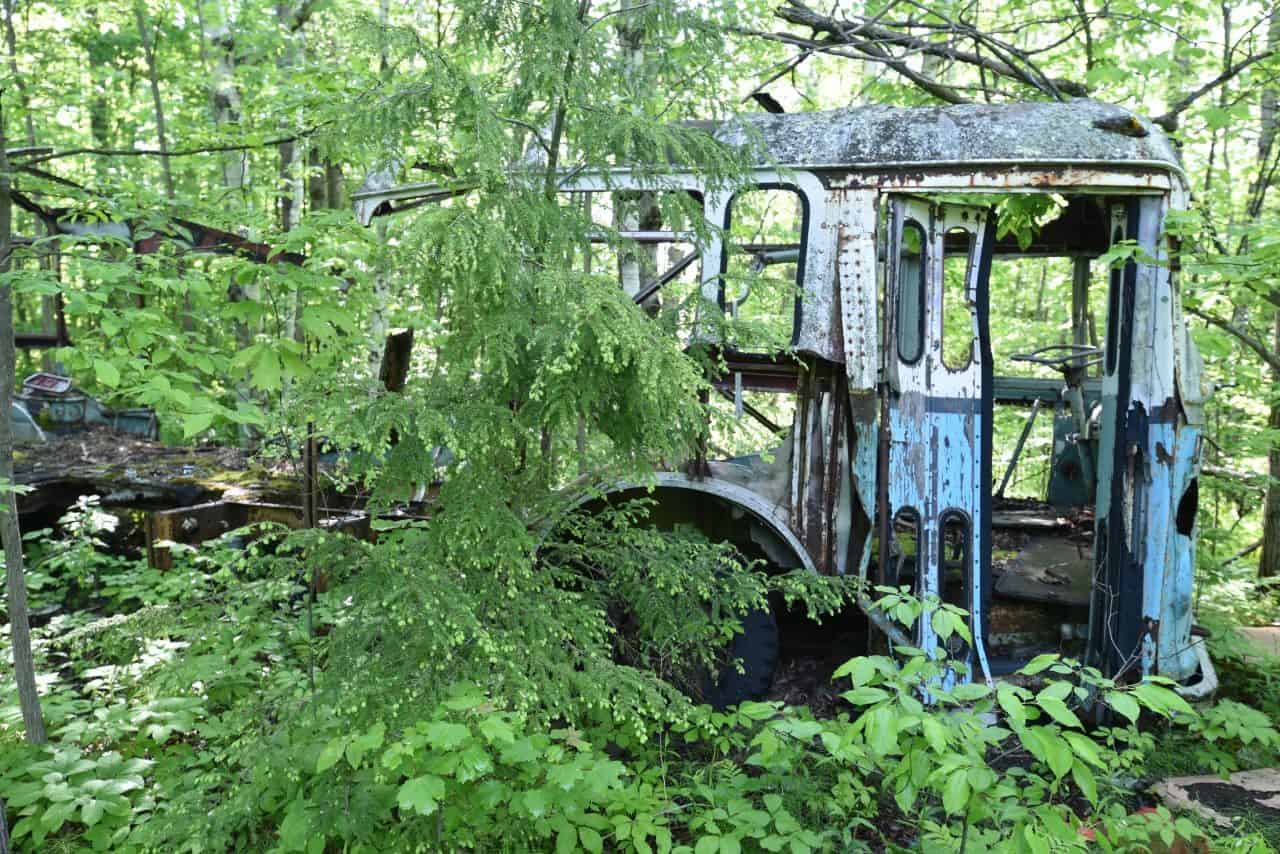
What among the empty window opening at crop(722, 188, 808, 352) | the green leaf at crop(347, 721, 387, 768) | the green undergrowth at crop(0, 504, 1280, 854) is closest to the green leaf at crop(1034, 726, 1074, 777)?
the green undergrowth at crop(0, 504, 1280, 854)

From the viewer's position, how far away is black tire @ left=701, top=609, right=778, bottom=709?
14.7 ft

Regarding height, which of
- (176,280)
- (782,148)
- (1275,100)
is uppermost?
(1275,100)

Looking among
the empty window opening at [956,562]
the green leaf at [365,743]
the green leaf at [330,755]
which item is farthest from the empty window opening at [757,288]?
the green leaf at [330,755]

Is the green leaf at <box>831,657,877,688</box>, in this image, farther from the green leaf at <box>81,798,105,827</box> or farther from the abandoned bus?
the green leaf at <box>81,798,105,827</box>

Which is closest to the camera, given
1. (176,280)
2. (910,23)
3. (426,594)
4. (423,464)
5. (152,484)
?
(426,594)

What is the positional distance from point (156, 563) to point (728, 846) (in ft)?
15.0

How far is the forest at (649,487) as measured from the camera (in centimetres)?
270

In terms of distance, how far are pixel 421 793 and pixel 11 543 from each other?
2.38m

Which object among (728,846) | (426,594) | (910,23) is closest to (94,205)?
(426,594)

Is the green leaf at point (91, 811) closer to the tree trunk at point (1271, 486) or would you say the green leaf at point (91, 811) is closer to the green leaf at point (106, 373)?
the green leaf at point (106, 373)

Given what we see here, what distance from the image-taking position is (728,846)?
274 centimetres

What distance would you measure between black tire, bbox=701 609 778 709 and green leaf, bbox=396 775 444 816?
228 centimetres

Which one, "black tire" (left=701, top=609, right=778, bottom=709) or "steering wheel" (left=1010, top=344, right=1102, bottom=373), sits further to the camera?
"steering wheel" (left=1010, top=344, right=1102, bottom=373)

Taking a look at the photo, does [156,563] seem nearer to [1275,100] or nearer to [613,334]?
[613,334]
